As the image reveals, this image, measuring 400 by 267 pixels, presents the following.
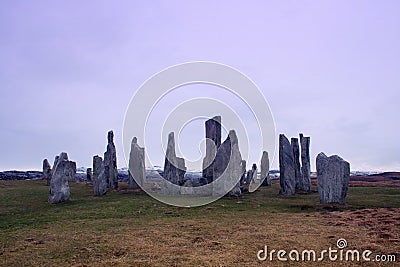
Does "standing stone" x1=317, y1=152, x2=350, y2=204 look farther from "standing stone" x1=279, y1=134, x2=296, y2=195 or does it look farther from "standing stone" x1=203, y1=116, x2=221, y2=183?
"standing stone" x1=203, y1=116, x2=221, y2=183

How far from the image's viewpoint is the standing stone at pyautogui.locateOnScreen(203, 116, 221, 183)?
29797mm

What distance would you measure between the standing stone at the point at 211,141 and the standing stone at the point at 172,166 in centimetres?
197

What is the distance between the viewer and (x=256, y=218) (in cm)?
1609

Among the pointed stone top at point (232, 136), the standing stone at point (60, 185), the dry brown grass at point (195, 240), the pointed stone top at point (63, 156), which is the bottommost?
the dry brown grass at point (195, 240)

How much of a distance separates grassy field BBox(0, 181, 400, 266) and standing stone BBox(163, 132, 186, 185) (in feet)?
27.5

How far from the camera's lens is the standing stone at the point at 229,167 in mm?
25281

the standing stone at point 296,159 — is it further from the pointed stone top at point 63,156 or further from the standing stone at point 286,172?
the pointed stone top at point 63,156

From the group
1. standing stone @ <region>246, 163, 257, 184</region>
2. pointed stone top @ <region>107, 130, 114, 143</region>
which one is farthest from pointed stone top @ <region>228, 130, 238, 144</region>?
standing stone @ <region>246, 163, 257, 184</region>

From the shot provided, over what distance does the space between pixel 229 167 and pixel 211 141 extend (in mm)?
5361

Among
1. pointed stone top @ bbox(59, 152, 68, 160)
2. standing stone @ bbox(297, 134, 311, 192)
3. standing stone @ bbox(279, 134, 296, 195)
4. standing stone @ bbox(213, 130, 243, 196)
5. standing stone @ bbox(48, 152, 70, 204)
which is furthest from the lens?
standing stone @ bbox(297, 134, 311, 192)

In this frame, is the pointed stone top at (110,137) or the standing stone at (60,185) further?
the pointed stone top at (110,137)

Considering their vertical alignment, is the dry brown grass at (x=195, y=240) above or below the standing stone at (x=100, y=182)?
below

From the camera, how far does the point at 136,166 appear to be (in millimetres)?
32250

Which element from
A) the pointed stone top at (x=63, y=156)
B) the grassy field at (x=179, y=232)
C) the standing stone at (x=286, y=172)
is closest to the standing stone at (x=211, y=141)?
the standing stone at (x=286, y=172)
